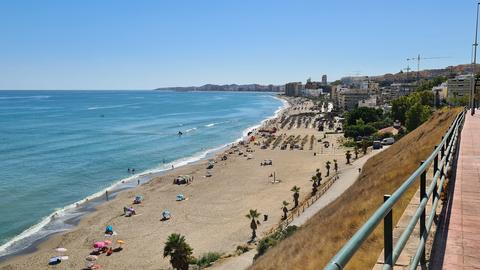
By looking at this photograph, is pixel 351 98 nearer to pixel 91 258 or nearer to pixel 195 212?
pixel 195 212

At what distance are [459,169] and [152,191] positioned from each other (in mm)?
39607

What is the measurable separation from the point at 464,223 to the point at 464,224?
4cm

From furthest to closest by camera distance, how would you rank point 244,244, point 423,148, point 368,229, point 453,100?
point 453,100, point 244,244, point 423,148, point 368,229

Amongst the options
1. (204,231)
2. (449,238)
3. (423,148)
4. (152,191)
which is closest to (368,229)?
(449,238)

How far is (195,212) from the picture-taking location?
37.3m

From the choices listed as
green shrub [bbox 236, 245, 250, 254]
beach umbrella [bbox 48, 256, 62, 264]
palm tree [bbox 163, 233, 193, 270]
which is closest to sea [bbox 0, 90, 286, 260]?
beach umbrella [bbox 48, 256, 62, 264]

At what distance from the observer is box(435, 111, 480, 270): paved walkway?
3672 millimetres

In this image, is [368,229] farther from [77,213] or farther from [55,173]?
[55,173]

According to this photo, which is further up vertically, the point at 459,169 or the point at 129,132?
the point at 459,169

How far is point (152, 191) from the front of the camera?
1774 inches

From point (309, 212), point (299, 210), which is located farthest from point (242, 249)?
point (299, 210)

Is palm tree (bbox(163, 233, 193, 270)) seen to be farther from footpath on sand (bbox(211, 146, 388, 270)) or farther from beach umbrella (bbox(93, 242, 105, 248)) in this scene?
beach umbrella (bbox(93, 242, 105, 248))

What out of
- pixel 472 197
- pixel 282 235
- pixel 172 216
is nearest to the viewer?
pixel 472 197

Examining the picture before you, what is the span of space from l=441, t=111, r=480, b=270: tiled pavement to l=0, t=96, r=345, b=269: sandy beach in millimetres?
21351
